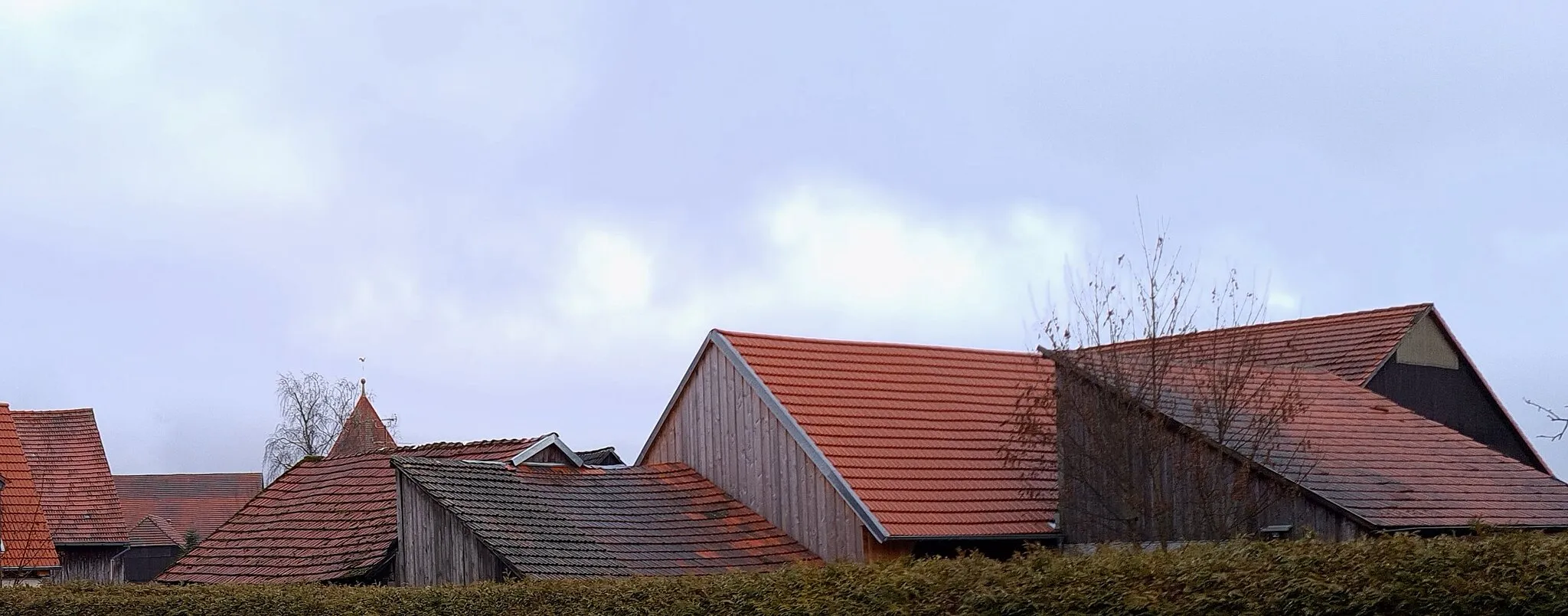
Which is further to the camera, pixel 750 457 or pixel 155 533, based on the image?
pixel 155 533

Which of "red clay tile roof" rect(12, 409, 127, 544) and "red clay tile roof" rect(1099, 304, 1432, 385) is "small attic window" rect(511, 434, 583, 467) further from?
"red clay tile roof" rect(12, 409, 127, 544)

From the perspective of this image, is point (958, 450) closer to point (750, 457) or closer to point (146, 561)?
point (750, 457)

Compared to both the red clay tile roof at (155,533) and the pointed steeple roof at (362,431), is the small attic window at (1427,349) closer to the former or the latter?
the pointed steeple roof at (362,431)

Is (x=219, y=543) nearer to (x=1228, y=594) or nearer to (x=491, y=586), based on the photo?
(x=491, y=586)

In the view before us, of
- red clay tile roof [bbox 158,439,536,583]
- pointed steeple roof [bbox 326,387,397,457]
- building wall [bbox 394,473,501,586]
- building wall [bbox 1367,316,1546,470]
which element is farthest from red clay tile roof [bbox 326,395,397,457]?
building wall [bbox 1367,316,1546,470]

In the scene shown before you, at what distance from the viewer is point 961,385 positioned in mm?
24875

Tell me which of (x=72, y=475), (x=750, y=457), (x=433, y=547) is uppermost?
(x=72, y=475)

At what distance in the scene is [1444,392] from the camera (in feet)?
92.2

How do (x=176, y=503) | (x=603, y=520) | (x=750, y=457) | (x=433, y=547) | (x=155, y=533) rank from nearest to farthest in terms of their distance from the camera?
(x=433, y=547) → (x=603, y=520) → (x=750, y=457) → (x=155, y=533) → (x=176, y=503)

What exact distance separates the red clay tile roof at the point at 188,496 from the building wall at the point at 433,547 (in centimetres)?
5982

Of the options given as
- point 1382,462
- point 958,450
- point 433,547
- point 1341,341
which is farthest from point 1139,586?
point 1341,341

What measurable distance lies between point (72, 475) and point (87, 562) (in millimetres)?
2658

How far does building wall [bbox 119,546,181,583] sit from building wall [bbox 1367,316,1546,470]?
2183 inches

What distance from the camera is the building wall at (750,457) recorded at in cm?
2062
